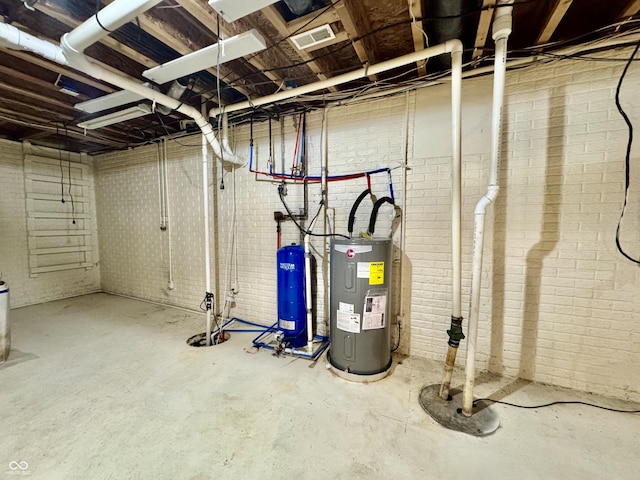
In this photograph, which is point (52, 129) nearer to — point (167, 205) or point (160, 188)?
point (160, 188)

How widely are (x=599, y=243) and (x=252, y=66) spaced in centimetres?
319

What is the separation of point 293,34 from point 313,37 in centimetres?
15

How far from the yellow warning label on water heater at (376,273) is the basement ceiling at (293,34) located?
1629 millimetres

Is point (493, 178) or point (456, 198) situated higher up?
point (493, 178)

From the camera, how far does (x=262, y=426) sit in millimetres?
1718

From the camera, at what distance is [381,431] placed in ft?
5.50

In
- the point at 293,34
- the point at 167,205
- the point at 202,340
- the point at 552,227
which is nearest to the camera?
the point at 293,34

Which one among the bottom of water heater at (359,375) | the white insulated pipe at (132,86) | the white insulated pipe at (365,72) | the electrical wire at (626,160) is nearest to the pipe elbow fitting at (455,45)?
the white insulated pipe at (365,72)

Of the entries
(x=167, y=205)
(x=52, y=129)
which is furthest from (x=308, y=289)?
(x=52, y=129)

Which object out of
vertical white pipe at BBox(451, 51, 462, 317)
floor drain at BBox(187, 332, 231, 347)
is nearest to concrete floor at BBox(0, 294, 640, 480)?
floor drain at BBox(187, 332, 231, 347)

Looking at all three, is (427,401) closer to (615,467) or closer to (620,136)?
(615,467)

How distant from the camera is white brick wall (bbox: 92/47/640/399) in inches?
76.0

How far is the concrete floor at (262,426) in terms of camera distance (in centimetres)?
143

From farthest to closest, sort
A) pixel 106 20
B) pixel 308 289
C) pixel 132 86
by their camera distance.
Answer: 1. pixel 308 289
2. pixel 132 86
3. pixel 106 20
